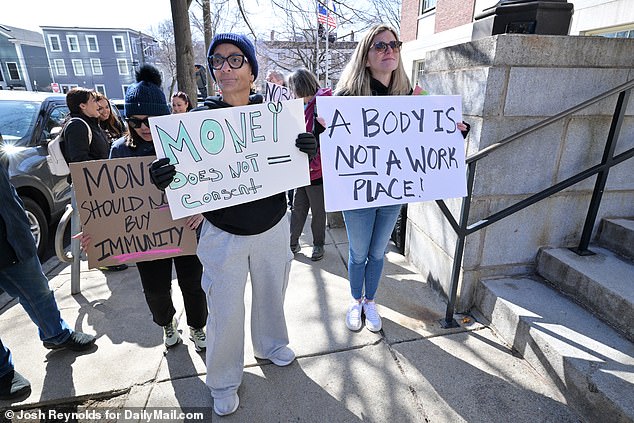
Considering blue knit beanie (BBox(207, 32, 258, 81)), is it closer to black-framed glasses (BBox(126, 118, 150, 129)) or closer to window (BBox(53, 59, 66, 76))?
black-framed glasses (BBox(126, 118, 150, 129))

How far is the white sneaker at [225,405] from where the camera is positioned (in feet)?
6.18

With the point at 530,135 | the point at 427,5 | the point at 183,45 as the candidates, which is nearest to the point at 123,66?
the point at 427,5

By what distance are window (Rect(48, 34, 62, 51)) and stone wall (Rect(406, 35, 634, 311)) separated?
4595cm

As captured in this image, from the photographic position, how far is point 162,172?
4.98 ft

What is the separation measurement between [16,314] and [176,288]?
1245 mm

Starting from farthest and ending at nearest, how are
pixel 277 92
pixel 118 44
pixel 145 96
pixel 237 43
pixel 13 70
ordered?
pixel 118 44
pixel 13 70
pixel 277 92
pixel 145 96
pixel 237 43

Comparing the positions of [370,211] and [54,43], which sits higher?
[54,43]

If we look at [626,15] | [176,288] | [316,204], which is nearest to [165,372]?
[176,288]

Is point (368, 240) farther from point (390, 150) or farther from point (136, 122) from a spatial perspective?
point (136, 122)

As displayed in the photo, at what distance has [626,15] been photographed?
5117 millimetres

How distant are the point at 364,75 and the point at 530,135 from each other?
1288 millimetres

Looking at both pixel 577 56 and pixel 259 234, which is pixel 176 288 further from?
pixel 577 56

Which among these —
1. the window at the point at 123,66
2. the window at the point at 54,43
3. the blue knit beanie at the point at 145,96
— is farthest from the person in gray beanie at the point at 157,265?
the window at the point at 54,43

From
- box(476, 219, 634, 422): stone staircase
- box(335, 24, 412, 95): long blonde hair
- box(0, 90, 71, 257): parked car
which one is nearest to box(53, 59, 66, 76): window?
box(0, 90, 71, 257): parked car
